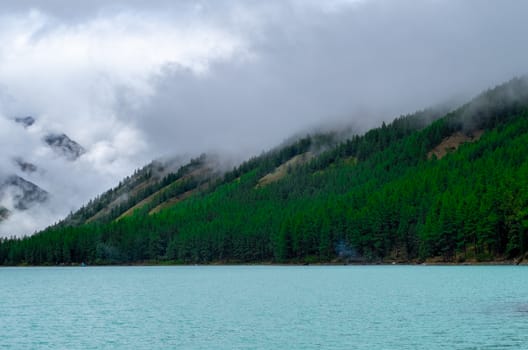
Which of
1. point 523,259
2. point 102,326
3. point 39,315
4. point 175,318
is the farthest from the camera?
point 523,259

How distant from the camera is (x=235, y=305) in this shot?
7194 centimetres

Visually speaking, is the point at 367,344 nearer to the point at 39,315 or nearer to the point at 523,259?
the point at 39,315

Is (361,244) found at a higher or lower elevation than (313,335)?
higher

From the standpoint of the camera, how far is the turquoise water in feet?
153

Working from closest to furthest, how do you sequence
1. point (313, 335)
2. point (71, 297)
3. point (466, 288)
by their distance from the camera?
point (313, 335), point (466, 288), point (71, 297)

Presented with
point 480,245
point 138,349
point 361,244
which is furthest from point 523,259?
point 138,349

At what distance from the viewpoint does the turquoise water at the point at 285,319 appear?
46594mm

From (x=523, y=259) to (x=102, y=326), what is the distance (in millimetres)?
111377

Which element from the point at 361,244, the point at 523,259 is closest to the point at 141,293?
the point at 523,259

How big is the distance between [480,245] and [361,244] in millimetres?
45053

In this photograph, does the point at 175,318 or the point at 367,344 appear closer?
the point at 367,344

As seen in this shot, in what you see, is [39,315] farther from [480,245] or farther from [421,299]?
[480,245]

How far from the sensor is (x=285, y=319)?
5847 cm

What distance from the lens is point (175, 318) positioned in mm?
62000
